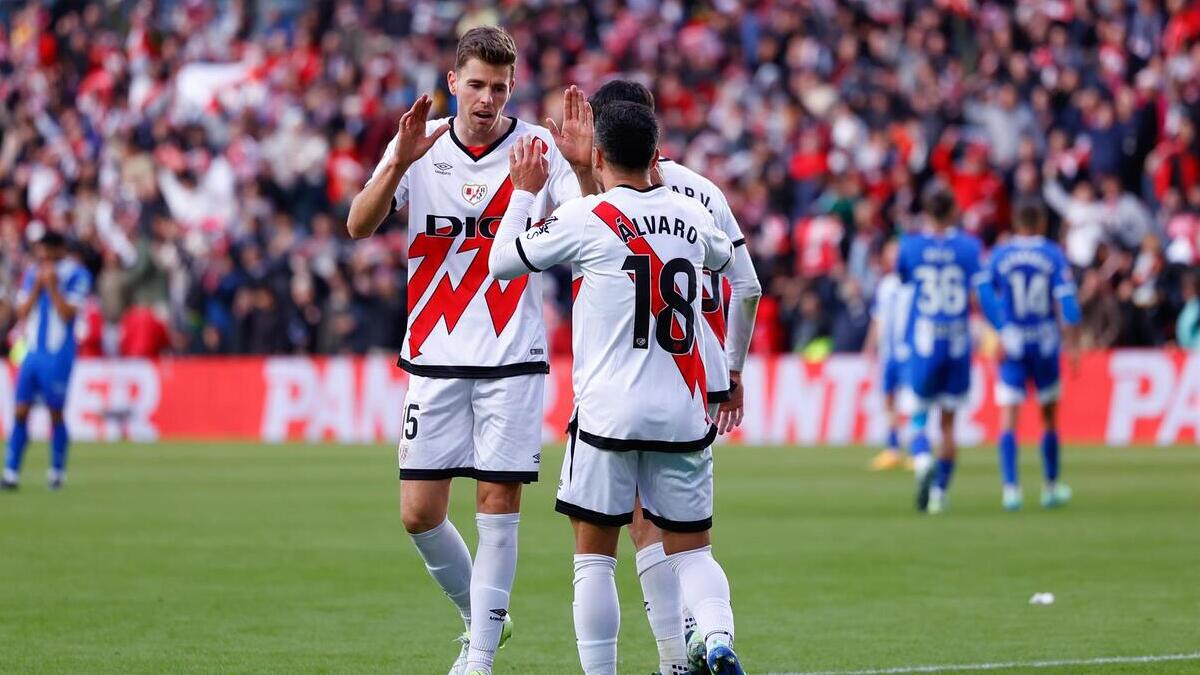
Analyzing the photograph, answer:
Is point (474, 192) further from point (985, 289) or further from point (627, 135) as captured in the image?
point (985, 289)

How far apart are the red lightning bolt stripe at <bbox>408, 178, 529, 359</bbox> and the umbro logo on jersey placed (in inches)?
1.8

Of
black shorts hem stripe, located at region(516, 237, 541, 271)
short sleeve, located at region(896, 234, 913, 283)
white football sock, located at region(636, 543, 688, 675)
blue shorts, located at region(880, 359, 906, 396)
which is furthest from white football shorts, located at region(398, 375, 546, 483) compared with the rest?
blue shorts, located at region(880, 359, 906, 396)

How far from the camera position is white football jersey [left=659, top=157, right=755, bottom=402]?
8.06 m

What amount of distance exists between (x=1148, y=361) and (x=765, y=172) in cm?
705

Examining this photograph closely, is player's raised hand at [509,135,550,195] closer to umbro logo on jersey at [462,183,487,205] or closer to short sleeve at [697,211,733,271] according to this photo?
umbro logo on jersey at [462,183,487,205]

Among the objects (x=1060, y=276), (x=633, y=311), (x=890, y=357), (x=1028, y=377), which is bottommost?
(x=1028, y=377)

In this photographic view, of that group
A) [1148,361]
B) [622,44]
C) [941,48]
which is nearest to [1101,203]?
[1148,361]

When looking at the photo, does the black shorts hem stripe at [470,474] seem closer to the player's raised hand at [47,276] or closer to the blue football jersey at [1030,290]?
the blue football jersey at [1030,290]

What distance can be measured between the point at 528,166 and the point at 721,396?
1446 millimetres

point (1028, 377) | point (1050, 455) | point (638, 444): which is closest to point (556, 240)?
point (638, 444)

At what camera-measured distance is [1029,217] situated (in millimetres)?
16344

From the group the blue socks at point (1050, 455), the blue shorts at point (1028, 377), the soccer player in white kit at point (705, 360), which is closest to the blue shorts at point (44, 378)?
the blue shorts at point (1028, 377)

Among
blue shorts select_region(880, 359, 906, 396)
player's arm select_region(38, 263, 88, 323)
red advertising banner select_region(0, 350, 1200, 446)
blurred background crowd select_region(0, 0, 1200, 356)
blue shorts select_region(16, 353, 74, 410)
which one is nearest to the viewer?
player's arm select_region(38, 263, 88, 323)

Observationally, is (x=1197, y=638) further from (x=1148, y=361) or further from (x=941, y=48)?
(x=941, y=48)
